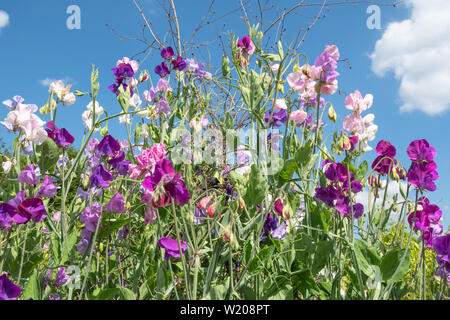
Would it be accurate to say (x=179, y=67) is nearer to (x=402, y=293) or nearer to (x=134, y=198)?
(x=134, y=198)

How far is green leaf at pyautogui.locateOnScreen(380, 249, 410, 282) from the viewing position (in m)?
1.18

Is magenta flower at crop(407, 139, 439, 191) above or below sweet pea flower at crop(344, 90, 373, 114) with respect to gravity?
below

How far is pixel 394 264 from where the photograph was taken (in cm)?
119

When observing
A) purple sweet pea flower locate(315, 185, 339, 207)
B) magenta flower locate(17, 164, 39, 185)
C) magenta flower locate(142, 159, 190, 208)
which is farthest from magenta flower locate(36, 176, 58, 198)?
purple sweet pea flower locate(315, 185, 339, 207)

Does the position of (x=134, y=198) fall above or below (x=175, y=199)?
above

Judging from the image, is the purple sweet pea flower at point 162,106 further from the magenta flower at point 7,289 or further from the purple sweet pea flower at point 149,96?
the magenta flower at point 7,289

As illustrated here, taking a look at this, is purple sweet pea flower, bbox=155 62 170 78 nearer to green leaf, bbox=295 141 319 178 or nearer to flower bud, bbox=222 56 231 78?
flower bud, bbox=222 56 231 78

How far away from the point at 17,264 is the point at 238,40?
1301mm

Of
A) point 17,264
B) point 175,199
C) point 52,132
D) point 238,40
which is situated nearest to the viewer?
point 175,199

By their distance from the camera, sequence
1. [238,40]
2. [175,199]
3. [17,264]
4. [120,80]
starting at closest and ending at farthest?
[175,199]
[17,264]
[238,40]
[120,80]

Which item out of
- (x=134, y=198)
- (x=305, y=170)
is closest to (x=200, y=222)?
(x=134, y=198)

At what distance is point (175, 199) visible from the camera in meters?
1.01

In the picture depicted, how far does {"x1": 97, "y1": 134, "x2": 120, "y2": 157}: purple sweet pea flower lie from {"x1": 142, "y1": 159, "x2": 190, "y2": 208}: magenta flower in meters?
0.47
